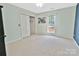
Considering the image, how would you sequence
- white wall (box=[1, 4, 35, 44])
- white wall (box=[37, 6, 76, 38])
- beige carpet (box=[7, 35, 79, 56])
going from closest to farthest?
beige carpet (box=[7, 35, 79, 56]) → white wall (box=[1, 4, 35, 44]) → white wall (box=[37, 6, 76, 38])

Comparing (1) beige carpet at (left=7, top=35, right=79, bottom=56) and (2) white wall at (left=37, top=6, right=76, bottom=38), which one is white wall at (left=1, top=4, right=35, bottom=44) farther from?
(2) white wall at (left=37, top=6, right=76, bottom=38)

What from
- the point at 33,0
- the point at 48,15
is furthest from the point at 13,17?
the point at 33,0

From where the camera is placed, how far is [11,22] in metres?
3.97

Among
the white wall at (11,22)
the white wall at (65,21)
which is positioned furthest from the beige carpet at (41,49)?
the white wall at (65,21)

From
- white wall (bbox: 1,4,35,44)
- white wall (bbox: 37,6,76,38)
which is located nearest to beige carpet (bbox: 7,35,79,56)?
white wall (bbox: 1,4,35,44)

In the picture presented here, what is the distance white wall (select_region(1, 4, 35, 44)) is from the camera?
12.0 feet

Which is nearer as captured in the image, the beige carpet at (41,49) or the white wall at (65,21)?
the beige carpet at (41,49)

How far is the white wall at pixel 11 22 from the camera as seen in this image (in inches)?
143

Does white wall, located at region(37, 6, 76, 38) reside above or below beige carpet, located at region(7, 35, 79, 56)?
above

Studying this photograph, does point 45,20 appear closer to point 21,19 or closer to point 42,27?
point 42,27

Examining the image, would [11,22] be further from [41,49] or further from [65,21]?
[65,21]

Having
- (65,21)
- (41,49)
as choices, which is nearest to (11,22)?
(41,49)

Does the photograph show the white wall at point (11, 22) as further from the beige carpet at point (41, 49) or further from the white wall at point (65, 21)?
the white wall at point (65, 21)

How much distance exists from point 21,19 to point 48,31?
8.37 feet
